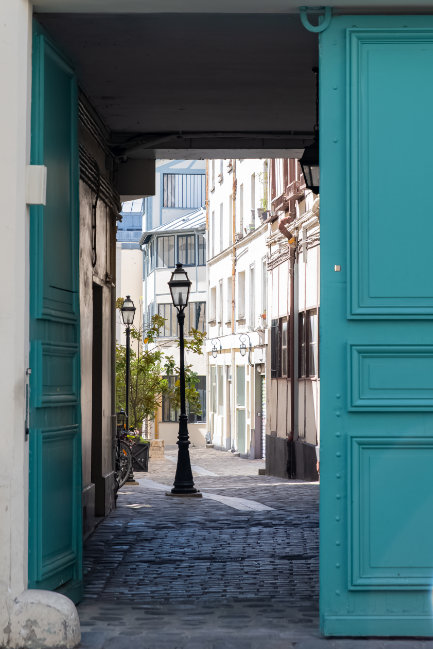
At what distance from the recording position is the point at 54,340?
25.0ft

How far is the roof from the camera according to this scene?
5694 centimetres

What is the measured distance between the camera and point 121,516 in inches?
538

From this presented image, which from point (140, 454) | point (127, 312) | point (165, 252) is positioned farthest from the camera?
point (165, 252)

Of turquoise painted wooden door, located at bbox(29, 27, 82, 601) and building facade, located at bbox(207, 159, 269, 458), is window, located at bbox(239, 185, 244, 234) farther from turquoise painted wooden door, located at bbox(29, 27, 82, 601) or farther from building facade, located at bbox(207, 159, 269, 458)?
turquoise painted wooden door, located at bbox(29, 27, 82, 601)

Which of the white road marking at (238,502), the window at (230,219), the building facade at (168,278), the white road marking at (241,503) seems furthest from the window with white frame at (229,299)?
the white road marking at (241,503)

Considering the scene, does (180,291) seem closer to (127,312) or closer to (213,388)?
(127,312)

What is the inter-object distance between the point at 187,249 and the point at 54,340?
164 feet

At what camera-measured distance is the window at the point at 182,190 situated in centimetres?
6241

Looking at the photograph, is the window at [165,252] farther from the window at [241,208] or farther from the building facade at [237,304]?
the window at [241,208]

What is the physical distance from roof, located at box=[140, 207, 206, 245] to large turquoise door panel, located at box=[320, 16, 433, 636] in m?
49.6

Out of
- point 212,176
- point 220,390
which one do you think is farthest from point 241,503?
point 212,176

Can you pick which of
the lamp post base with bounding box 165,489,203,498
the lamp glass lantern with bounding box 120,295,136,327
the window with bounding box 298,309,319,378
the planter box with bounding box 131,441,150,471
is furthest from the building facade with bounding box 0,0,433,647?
the lamp glass lantern with bounding box 120,295,136,327

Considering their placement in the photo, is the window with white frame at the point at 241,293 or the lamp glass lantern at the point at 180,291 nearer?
the lamp glass lantern at the point at 180,291

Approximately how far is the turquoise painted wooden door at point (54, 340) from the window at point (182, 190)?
2144 inches
